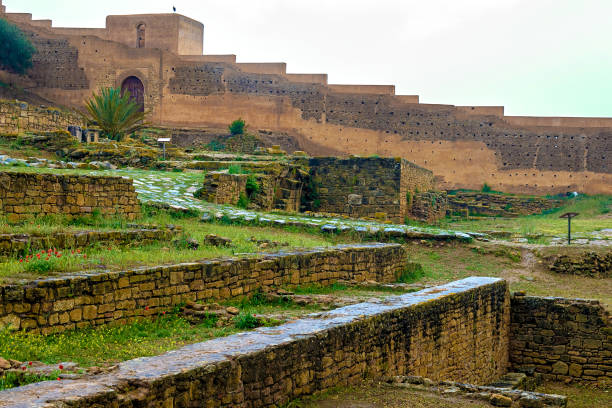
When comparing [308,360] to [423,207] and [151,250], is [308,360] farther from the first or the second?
[423,207]

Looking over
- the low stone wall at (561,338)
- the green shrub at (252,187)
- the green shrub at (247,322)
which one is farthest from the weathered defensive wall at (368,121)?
the green shrub at (247,322)

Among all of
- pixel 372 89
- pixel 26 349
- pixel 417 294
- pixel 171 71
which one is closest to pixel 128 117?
pixel 171 71

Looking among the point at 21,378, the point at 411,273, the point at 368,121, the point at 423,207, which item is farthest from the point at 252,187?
the point at 368,121

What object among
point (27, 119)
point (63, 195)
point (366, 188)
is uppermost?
point (27, 119)

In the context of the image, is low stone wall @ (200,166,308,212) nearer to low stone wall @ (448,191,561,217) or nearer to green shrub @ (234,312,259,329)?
green shrub @ (234,312,259,329)

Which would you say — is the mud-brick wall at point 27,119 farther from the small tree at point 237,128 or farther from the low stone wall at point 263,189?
the small tree at point 237,128

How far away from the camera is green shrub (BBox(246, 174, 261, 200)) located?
1452 cm

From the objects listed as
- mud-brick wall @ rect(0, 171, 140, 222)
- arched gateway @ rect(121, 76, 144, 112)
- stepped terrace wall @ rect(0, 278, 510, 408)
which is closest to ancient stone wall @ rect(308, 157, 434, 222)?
mud-brick wall @ rect(0, 171, 140, 222)

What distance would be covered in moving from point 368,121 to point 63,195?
24171 millimetres

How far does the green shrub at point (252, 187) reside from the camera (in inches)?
572

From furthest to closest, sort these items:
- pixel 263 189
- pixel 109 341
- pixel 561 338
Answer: pixel 263 189 < pixel 561 338 < pixel 109 341

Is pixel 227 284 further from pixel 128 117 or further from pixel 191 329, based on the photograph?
pixel 128 117

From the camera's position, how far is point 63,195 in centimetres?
873

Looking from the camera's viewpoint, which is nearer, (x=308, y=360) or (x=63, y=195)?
(x=308, y=360)
